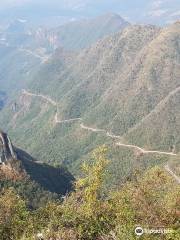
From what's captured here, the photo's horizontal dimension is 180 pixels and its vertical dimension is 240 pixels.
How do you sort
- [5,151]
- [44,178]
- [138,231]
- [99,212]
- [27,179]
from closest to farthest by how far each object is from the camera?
[138,231] → [99,212] → [27,179] → [5,151] → [44,178]

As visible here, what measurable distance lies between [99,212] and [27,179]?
103450mm

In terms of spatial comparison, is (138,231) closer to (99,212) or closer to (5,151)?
(99,212)

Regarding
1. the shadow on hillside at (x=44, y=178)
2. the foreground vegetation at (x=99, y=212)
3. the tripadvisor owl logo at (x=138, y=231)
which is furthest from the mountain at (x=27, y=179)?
the tripadvisor owl logo at (x=138, y=231)

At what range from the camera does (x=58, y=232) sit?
59281mm

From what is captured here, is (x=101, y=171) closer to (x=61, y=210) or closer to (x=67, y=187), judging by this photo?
(x=61, y=210)

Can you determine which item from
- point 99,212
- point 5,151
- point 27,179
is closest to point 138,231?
point 99,212

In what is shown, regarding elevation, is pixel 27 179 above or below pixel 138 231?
below

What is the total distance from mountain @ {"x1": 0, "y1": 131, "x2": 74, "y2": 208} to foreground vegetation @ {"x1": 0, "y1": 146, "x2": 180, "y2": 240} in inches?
2865

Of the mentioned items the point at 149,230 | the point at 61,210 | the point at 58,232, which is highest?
the point at 149,230

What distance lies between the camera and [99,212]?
216ft

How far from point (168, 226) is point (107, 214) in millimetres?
10458

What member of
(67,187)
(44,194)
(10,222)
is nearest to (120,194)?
(10,222)

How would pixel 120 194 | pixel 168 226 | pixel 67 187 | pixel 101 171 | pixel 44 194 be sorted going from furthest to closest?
1. pixel 67 187
2. pixel 44 194
3. pixel 120 194
4. pixel 101 171
5. pixel 168 226

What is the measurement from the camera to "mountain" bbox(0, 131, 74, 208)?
155 metres
